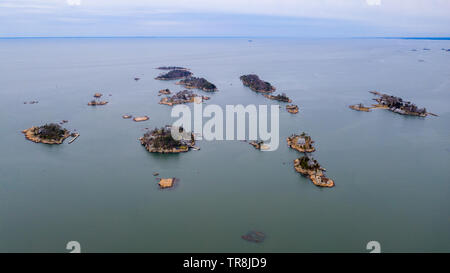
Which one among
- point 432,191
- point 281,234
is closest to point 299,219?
point 281,234

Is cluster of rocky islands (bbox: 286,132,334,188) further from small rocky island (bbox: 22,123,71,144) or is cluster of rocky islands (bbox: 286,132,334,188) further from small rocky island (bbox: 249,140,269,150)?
small rocky island (bbox: 22,123,71,144)

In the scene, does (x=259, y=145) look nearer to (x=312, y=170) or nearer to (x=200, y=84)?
(x=312, y=170)

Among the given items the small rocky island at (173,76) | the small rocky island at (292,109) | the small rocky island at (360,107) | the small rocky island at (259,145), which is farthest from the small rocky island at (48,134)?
the small rocky island at (360,107)

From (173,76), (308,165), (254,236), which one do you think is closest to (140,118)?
(308,165)

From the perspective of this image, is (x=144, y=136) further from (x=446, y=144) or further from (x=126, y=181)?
(x=446, y=144)

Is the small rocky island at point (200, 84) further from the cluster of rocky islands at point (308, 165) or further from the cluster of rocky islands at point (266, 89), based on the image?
the cluster of rocky islands at point (308, 165)

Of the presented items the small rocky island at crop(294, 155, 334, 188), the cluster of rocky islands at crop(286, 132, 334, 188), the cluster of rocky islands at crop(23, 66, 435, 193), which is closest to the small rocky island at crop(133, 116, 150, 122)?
the cluster of rocky islands at crop(23, 66, 435, 193)

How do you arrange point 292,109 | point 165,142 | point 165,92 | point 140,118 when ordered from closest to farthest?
point 165,142 → point 140,118 → point 292,109 → point 165,92
